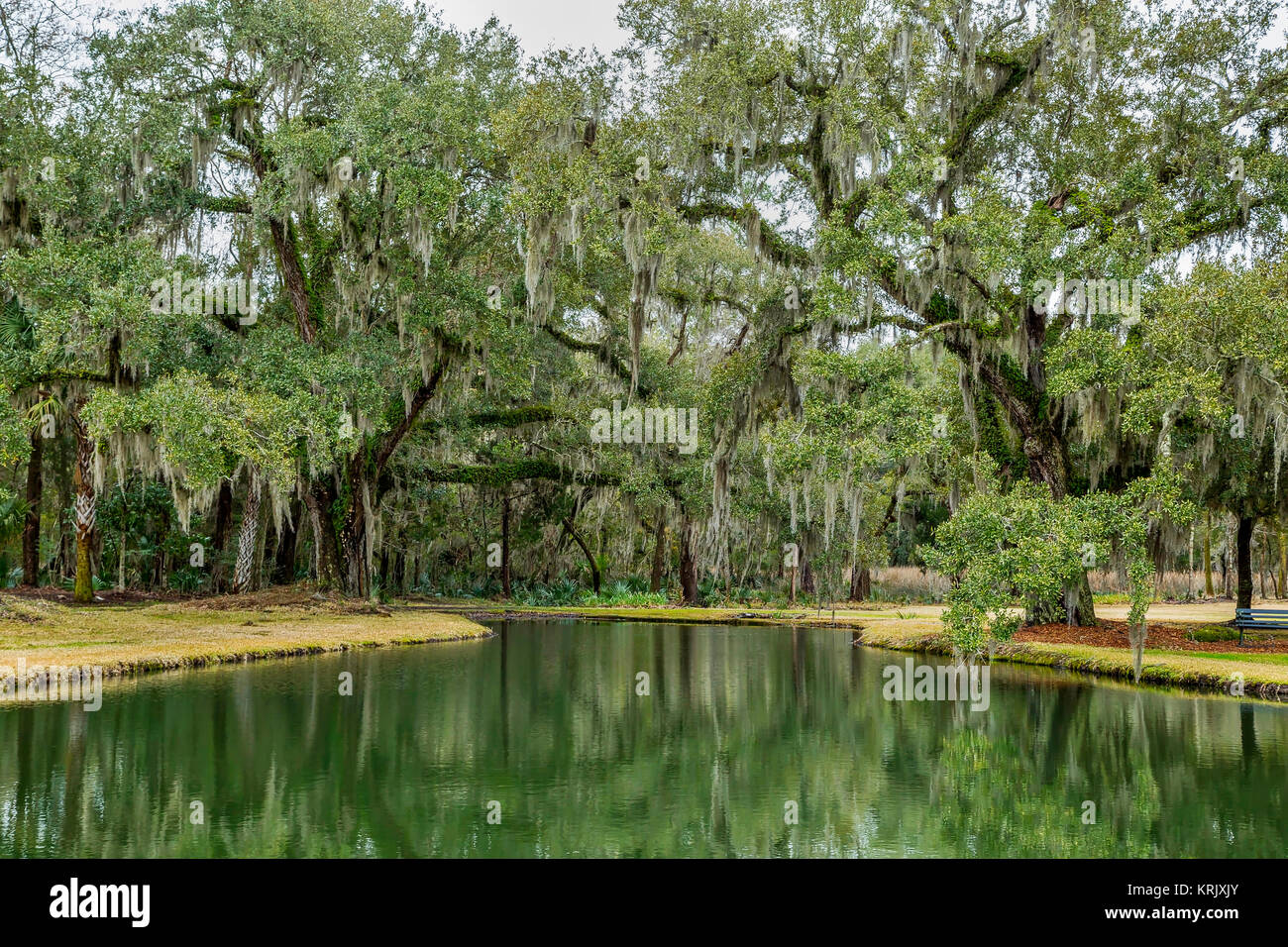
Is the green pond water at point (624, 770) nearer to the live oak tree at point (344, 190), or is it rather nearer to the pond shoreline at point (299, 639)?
the pond shoreline at point (299, 639)

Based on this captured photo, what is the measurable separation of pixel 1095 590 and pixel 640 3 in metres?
31.6

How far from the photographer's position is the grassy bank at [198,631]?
41.5ft

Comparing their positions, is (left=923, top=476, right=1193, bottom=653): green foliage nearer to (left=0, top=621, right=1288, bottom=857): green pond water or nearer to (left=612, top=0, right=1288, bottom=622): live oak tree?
(left=0, top=621, right=1288, bottom=857): green pond water

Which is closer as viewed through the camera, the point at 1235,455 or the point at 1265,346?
the point at 1265,346

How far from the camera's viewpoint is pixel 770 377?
20469mm

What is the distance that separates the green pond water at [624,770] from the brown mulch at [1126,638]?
3880mm
